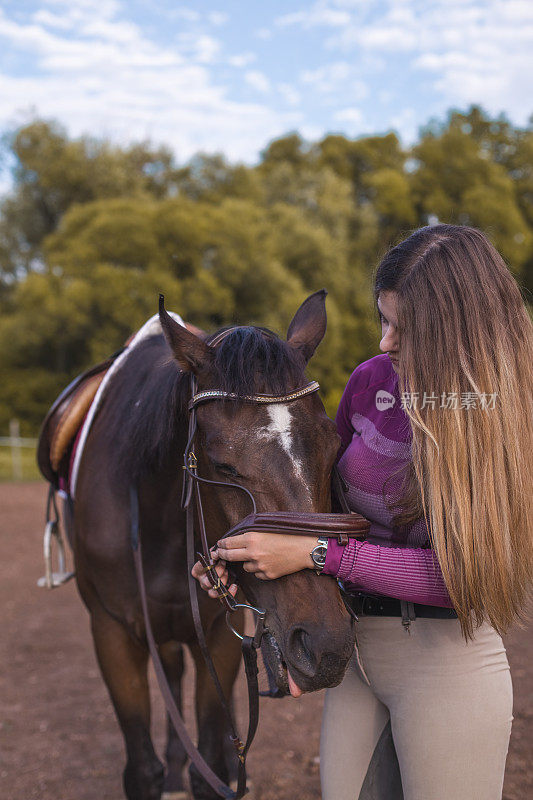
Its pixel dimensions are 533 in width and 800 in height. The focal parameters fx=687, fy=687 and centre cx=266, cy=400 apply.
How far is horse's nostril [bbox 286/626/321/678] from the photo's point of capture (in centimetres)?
156

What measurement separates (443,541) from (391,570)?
15 cm

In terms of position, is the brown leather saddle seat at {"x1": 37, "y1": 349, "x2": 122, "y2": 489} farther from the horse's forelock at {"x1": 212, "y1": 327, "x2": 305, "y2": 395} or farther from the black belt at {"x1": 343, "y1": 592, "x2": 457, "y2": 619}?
the black belt at {"x1": 343, "y1": 592, "x2": 457, "y2": 619}

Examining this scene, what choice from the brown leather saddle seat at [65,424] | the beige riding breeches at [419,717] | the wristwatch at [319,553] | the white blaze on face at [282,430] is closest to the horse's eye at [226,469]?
the white blaze on face at [282,430]

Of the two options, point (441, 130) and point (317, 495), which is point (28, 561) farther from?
point (441, 130)

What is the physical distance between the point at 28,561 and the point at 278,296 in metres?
14.7

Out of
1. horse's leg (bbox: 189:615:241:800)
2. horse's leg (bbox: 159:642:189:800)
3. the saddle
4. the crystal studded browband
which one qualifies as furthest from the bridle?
horse's leg (bbox: 159:642:189:800)

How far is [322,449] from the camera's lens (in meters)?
1.76

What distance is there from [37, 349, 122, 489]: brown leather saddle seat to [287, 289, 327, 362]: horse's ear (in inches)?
47.4

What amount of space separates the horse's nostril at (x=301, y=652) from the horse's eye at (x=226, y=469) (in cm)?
41

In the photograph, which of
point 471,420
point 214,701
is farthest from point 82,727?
point 471,420

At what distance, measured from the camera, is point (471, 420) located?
1.63 meters

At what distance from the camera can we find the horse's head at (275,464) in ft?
5.19

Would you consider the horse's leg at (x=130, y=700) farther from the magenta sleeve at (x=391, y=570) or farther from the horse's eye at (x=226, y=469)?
the magenta sleeve at (x=391, y=570)

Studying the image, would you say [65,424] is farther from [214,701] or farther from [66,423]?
[214,701]
